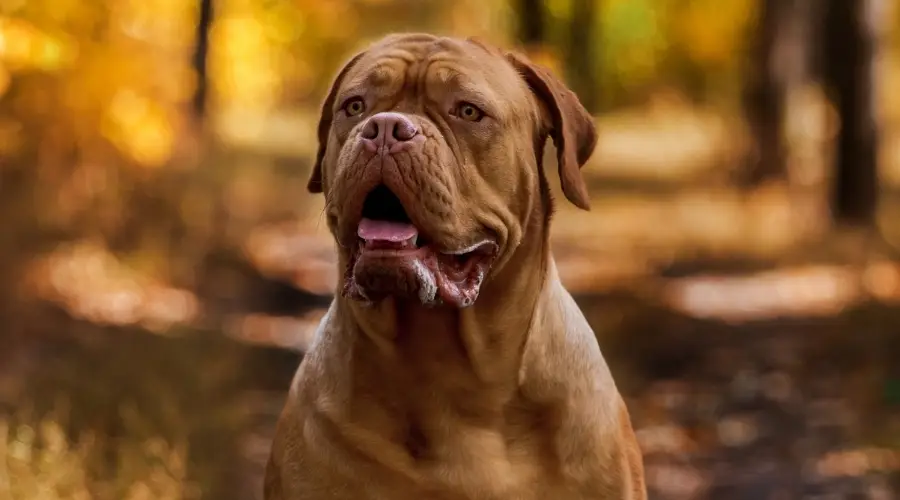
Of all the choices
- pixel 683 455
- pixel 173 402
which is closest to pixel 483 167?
pixel 173 402

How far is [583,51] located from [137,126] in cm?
1405

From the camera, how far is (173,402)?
216 inches

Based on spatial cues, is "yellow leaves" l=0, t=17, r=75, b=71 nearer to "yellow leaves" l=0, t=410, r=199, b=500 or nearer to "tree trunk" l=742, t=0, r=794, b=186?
"yellow leaves" l=0, t=410, r=199, b=500

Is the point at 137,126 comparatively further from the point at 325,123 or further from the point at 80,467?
the point at 325,123

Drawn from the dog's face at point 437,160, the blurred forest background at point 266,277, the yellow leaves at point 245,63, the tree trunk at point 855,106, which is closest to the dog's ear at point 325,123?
the dog's face at point 437,160

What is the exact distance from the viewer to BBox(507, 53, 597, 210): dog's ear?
3.31 metres

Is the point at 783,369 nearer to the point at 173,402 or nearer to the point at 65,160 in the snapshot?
the point at 173,402

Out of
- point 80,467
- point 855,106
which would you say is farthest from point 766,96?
point 80,467

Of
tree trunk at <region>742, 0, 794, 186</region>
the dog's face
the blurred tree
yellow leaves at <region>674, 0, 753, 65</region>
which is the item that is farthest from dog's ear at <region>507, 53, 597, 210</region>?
yellow leaves at <region>674, 0, 753, 65</region>

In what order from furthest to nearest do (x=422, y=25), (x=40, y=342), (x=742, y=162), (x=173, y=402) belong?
(x=422, y=25) → (x=742, y=162) → (x=40, y=342) → (x=173, y=402)

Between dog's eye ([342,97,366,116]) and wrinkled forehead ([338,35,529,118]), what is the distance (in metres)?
0.02

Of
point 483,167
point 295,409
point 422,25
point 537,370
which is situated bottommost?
point 422,25

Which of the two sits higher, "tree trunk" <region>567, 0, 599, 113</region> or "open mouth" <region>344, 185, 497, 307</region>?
"open mouth" <region>344, 185, 497, 307</region>

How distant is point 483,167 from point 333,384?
650 millimetres
